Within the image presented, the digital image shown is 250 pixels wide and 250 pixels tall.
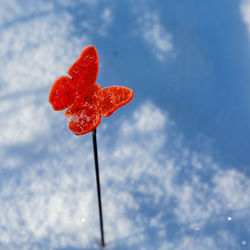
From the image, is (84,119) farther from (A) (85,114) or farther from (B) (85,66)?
(B) (85,66)

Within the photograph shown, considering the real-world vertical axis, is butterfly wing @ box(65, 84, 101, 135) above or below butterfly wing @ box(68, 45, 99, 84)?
below

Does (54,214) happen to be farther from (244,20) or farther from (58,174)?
(244,20)

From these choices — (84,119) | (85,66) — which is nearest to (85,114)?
(84,119)

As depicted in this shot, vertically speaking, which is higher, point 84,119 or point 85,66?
point 85,66

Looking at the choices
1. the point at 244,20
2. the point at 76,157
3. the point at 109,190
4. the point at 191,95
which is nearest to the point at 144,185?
the point at 109,190
